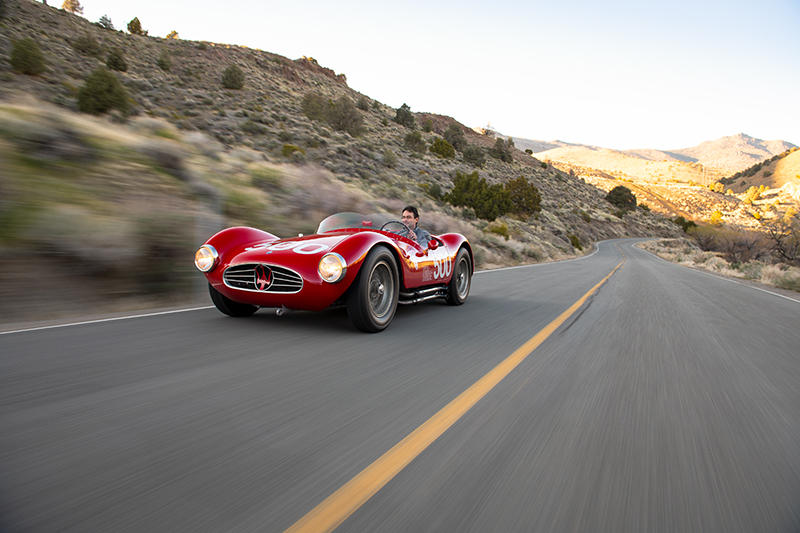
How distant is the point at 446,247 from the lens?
6855mm

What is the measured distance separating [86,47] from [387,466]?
41715mm

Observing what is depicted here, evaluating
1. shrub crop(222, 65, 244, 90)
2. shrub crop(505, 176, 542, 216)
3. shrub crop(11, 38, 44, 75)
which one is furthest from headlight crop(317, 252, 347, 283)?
shrub crop(222, 65, 244, 90)

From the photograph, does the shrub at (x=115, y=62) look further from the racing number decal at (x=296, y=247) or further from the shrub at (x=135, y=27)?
the racing number decal at (x=296, y=247)

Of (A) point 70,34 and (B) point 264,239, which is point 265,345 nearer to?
(B) point 264,239

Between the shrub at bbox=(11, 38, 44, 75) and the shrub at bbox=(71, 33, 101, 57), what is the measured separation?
11868mm

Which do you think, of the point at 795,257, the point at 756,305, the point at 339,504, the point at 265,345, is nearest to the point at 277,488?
the point at 339,504

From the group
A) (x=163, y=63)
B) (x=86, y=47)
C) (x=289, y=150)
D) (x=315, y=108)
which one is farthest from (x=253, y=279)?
(x=163, y=63)

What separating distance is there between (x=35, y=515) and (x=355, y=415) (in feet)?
4.68

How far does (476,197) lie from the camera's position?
33125 millimetres

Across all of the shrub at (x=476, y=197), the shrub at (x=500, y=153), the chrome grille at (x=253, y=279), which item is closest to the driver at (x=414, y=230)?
the chrome grille at (x=253, y=279)

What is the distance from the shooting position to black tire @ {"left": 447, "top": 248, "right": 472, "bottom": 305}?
23.1ft

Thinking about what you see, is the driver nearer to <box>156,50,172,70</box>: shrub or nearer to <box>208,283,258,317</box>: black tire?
<box>208,283,258,317</box>: black tire

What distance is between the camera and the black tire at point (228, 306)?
17.1 feet

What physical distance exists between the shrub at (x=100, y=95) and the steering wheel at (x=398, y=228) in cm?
1807
